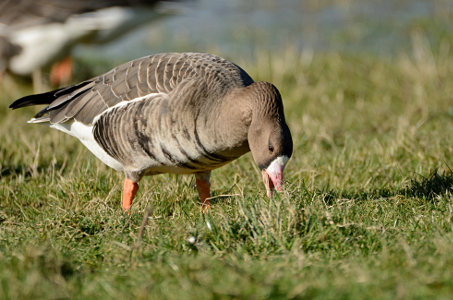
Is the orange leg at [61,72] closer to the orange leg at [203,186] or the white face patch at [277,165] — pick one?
the orange leg at [203,186]

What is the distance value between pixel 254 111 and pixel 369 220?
1.15m

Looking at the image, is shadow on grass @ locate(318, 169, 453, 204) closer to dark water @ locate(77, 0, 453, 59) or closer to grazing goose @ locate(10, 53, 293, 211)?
grazing goose @ locate(10, 53, 293, 211)

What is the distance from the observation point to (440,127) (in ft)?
22.3

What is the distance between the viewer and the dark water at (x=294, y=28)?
1327 centimetres

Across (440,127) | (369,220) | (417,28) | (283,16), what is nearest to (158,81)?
(369,220)

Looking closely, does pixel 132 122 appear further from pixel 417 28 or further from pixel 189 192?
pixel 417 28

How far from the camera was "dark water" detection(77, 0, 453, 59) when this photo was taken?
43.5 ft

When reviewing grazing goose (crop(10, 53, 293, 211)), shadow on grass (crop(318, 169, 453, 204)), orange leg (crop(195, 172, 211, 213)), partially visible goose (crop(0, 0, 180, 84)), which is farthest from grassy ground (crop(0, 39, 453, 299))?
partially visible goose (crop(0, 0, 180, 84))

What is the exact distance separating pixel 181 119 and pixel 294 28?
35.9 ft

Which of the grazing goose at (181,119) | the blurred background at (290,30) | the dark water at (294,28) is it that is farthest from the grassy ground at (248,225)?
the dark water at (294,28)

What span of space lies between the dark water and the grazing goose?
24.6 ft

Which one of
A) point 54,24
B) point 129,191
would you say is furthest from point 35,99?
point 54,24

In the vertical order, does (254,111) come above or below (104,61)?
above

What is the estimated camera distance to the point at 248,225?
3832 millimetres
